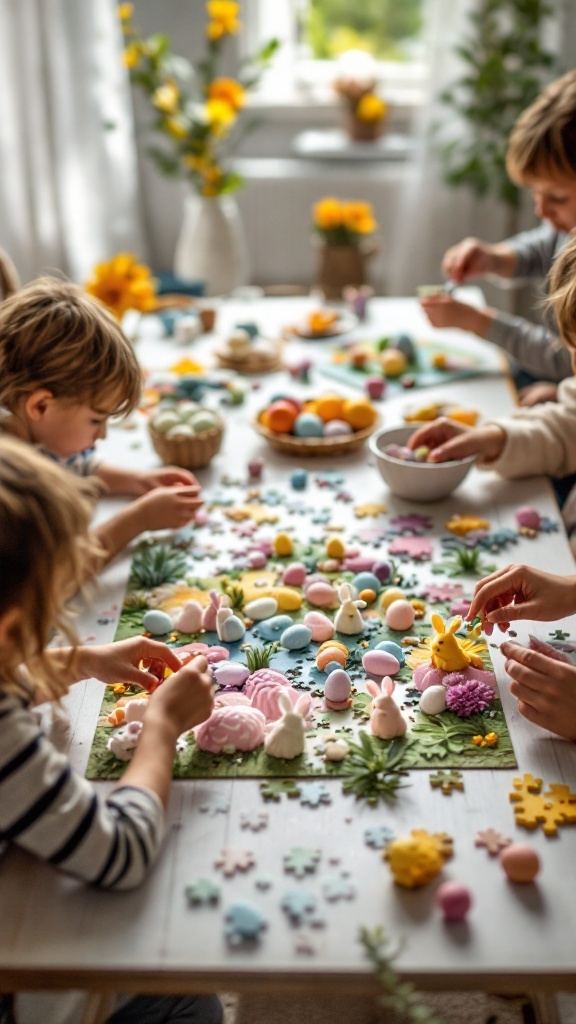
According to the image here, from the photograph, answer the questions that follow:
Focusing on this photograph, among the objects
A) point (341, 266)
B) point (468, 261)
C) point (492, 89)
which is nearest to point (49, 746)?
point (468, 261)

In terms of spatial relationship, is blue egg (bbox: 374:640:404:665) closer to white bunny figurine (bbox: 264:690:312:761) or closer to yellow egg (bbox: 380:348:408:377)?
white bunny figurine (bbox: 264:690:312:761)

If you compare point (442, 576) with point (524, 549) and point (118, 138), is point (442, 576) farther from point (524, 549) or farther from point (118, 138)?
point (118, 138)

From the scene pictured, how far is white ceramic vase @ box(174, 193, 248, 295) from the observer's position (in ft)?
9.39

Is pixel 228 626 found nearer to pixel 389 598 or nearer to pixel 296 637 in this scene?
pixel 296 637

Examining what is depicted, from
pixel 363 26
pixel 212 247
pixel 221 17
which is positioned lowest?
pixel 212 247

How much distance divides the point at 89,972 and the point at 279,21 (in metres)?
3.31

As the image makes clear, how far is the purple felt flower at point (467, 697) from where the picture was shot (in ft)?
3.51

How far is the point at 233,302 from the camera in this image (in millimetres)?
2395

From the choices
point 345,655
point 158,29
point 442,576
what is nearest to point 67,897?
point 345,655

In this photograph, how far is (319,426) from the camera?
169 cm

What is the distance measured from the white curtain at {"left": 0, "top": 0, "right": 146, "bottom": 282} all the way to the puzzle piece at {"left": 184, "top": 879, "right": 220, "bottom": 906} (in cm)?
223

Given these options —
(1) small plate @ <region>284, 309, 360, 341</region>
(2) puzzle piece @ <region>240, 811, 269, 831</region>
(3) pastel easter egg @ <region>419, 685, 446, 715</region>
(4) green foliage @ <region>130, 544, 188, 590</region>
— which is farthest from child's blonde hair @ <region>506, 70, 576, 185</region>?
(2) puzzle piece @ <region>240, 811, 269, 831</region>

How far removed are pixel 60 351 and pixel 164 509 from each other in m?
0.28

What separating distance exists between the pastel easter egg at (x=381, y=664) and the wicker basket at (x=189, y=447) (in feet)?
1.97
